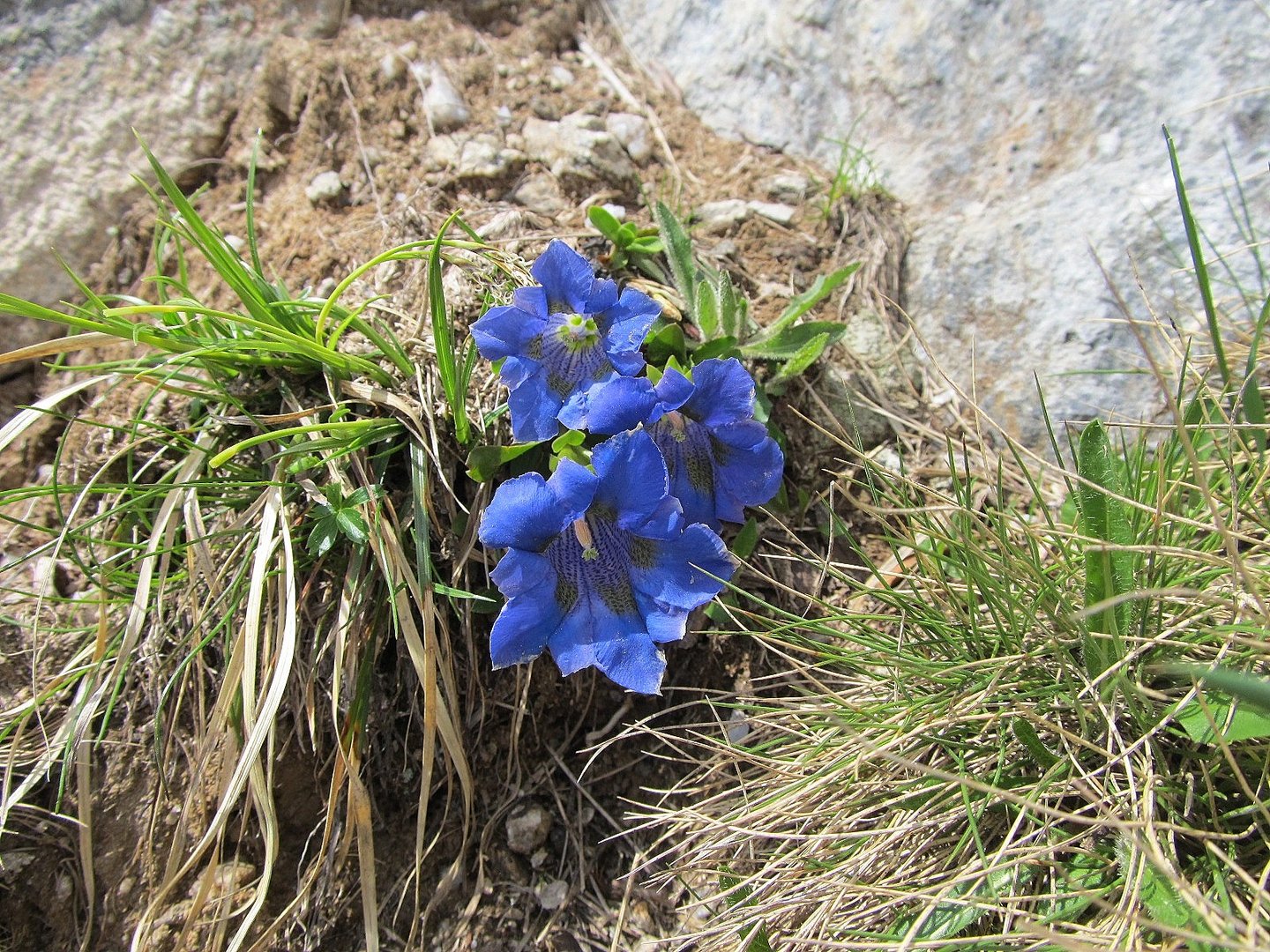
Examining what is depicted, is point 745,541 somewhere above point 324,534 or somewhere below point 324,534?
below

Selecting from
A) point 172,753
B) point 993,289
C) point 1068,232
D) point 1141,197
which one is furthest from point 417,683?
point 1141,197

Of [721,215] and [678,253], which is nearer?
[678,253]

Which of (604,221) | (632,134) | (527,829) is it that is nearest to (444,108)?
(632,134)

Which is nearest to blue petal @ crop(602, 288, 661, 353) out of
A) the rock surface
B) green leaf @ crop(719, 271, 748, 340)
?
green leaf @ crop(719, 271, 748, 340)

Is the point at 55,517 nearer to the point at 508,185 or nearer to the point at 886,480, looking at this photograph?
the point at 508,185

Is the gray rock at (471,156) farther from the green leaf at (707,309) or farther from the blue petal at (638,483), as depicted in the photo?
the blue petal at (638,483)

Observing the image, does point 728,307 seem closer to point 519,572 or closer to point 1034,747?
point 519,572

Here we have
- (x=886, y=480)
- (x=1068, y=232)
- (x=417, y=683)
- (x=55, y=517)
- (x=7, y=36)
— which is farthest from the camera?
(x=7, y=36)
